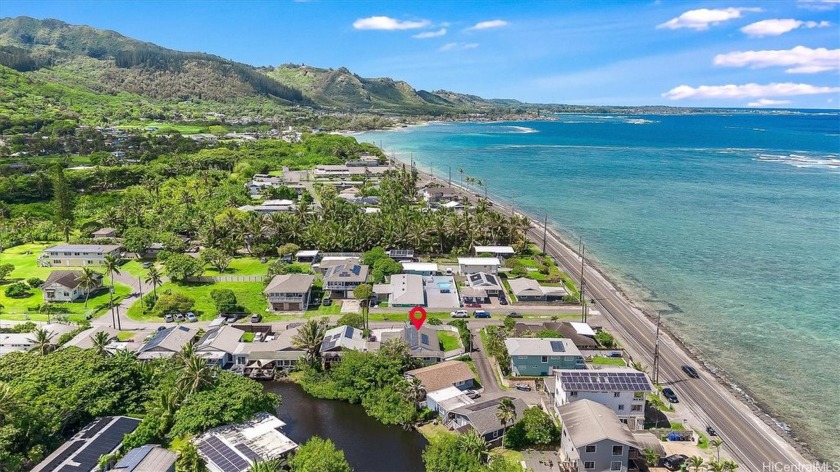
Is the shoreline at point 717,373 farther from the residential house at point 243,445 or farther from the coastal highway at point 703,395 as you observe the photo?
the residential house at point 243,445

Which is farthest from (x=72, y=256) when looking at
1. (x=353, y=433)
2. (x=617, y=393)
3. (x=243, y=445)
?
(x=617, y=393)

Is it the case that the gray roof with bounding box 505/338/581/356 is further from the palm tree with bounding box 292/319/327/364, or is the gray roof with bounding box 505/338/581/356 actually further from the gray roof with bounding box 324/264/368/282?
the gray roof with bounding box 324/264/368/282

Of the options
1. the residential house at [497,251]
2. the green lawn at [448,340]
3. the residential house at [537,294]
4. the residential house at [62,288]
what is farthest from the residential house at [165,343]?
the residential house at [497,251]

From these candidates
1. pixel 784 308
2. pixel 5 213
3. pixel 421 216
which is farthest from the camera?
pixel 5 213

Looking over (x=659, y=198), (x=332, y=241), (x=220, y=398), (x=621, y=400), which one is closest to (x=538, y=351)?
(x=621, y=400)

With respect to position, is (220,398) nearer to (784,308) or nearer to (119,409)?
(119,409)

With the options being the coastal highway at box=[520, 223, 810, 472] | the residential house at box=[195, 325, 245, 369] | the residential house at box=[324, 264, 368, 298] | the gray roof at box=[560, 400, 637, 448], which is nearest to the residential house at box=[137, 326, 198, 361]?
the residential house at box=[195, 325, 245, 369]

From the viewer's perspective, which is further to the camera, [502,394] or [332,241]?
[332,241]
